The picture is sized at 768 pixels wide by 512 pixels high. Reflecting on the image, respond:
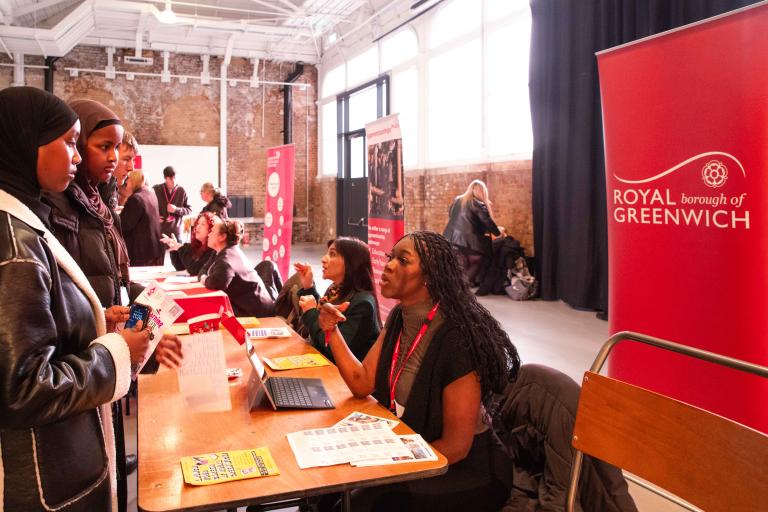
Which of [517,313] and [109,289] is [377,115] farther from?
[109,289]

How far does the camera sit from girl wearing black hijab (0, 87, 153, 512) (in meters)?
1.13

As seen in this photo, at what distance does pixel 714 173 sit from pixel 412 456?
1.60m

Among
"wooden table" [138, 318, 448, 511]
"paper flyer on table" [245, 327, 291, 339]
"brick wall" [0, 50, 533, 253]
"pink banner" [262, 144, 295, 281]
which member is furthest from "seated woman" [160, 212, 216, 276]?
"brick wall" [0, 50, 533, 253]

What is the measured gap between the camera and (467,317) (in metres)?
2.00

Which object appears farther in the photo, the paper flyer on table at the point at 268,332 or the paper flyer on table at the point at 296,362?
the paper flyer on table at the point at 268,332

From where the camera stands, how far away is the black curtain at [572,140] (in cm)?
634

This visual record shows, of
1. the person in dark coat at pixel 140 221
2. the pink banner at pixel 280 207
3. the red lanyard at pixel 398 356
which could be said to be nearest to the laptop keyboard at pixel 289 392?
the red lanyard at pixel 398 356

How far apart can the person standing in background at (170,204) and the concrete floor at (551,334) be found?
4253 millimetres

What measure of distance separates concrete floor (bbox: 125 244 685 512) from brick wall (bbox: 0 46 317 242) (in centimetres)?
857

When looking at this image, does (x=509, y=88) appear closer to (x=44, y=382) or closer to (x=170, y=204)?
(x=170, y=204)

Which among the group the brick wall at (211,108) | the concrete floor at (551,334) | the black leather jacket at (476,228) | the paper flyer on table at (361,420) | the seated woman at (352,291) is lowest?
the concrete floor at (551,334)

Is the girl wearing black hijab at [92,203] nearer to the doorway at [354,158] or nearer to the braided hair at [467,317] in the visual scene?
the braided hair at [467,317]

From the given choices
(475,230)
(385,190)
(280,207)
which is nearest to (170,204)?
(280,207)

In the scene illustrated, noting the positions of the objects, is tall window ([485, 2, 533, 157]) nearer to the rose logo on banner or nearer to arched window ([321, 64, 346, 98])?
the rose logo on banner
